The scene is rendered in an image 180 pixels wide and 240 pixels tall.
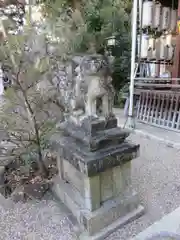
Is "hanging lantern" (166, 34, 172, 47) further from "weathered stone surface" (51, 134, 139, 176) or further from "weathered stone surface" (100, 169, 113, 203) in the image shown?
"weathered stone surface" (100, 169, 113, 203)

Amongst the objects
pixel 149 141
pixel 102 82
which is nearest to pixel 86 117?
pixel 102 82

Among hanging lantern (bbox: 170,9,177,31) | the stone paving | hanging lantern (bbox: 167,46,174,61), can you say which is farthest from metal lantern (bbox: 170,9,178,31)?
the stone paving

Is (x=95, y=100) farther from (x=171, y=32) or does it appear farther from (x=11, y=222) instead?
(x=171, y=32)

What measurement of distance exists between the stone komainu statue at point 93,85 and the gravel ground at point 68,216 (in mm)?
1008

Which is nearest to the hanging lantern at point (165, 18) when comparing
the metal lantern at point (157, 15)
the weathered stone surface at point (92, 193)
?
the metal lantern at point (157, 15)

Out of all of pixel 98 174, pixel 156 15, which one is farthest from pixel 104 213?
pixel 156 15

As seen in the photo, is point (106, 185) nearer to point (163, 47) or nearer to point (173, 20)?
point (163, 47)

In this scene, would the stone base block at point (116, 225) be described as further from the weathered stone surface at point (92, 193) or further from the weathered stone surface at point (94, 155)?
the weathered stone surface at point (94, 155)

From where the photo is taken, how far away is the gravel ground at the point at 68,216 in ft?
6.09

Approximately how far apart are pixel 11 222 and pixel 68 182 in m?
0.61

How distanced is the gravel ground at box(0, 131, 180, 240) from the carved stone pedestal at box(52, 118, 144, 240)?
109 mm

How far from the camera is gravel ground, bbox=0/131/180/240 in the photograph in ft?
6.09

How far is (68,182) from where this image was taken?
2.17 metres

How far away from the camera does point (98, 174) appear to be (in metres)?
1.75
